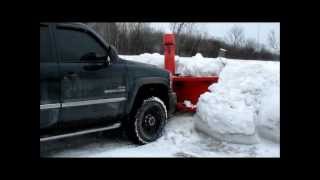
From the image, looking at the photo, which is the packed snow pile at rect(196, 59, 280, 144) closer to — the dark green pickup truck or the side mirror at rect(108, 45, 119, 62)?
the dark green pickup truck

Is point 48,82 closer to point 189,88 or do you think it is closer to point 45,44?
point 45,44

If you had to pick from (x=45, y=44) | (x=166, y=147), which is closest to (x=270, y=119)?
(x=166, y=147)

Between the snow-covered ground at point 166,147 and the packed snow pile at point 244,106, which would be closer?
the snow-covered ground at point 166,147

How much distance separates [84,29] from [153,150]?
2.04 meters

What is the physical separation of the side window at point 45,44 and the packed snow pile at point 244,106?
291cm

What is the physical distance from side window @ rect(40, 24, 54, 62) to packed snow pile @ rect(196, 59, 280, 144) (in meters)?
2.91

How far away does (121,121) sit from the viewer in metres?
5.82

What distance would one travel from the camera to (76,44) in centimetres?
523

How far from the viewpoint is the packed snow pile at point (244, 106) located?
611 cm

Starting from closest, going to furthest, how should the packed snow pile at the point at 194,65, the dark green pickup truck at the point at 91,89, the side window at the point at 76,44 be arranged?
the dark green pickup truck at the point at 91,89 → the side window at the point at 76,44 → the packed snow pile at the point at 194,65

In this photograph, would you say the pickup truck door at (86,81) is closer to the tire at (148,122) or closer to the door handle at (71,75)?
the door handle at (71,75)

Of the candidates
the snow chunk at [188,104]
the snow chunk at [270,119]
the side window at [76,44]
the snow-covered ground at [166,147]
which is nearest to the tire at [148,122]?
the snow-covered ground at [166,147]

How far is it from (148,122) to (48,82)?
193 cm
